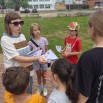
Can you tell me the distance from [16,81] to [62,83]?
0.43 meters

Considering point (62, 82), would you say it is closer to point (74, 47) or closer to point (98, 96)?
point (98, 96)

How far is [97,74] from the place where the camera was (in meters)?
2.57

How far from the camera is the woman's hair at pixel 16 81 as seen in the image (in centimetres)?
275

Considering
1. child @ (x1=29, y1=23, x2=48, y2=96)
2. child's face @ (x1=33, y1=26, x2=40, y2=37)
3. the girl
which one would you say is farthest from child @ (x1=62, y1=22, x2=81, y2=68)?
the girl

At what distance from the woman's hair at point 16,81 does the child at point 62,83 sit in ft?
0.87

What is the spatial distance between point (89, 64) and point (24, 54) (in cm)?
182

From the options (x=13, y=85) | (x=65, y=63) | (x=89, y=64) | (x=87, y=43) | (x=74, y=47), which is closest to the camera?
(x=89, y=64)

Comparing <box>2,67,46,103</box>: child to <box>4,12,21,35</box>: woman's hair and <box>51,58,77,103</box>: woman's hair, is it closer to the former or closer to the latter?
<box>51,58,77,103</box>: woman's hair

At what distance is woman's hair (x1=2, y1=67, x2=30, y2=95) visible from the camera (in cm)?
275

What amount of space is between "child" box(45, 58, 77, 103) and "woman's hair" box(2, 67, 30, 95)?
265mm

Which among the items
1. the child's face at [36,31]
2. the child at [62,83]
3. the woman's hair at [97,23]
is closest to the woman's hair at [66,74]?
the child at [62,83]

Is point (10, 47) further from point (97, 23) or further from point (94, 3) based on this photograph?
point (94, 3)

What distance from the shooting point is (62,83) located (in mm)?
2912

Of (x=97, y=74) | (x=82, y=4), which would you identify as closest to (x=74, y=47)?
(x=97, y=74)
